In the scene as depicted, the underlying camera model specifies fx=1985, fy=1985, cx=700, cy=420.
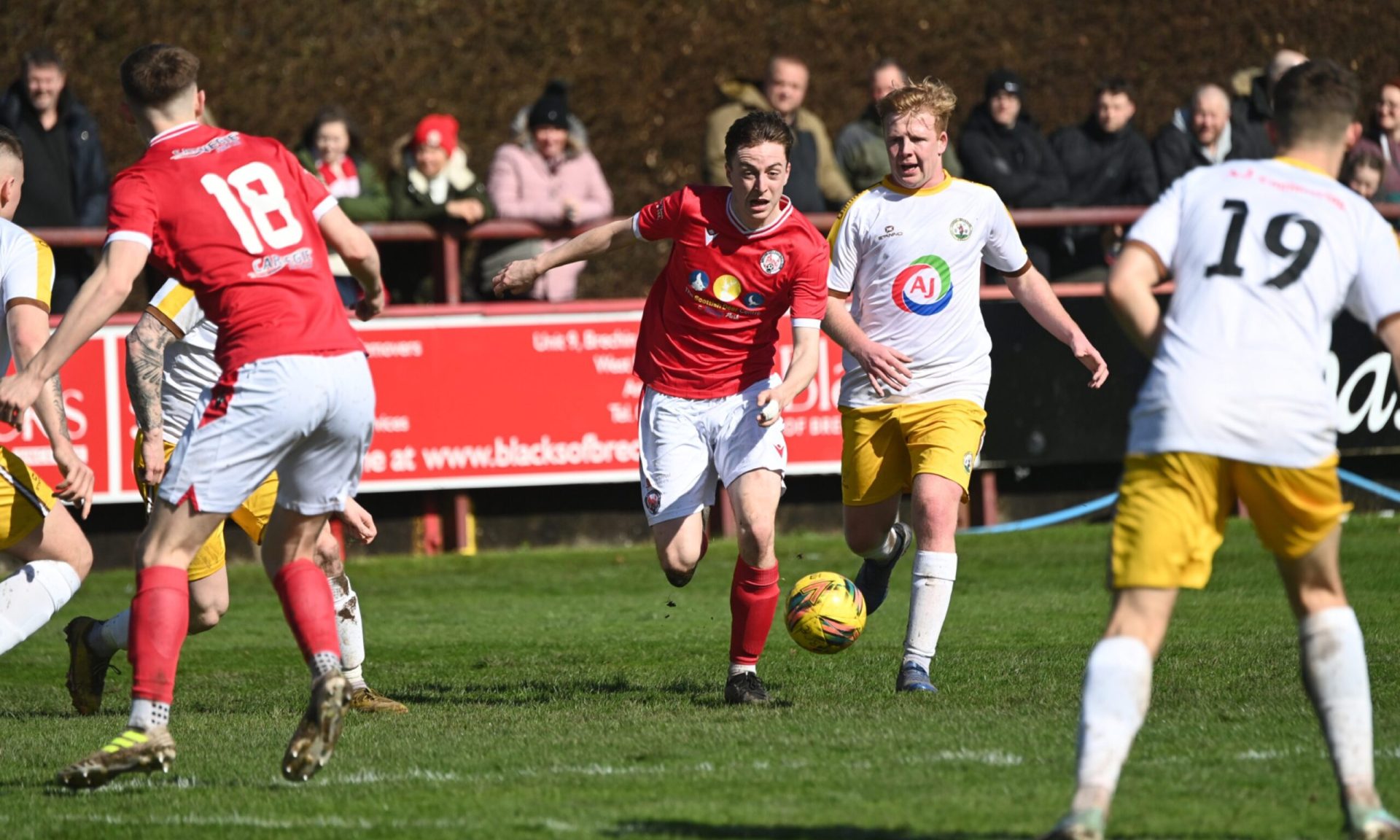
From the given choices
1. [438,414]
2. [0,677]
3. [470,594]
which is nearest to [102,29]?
[438,414]

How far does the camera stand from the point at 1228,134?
50.5 feet

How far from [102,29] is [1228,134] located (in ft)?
31.5

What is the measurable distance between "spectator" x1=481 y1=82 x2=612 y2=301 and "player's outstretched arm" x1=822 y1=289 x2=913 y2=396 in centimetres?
653

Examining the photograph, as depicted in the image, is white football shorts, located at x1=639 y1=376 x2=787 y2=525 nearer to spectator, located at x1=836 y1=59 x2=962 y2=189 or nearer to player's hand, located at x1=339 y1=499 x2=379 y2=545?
player's hand, located at x1=339 y1=499 x2=379 y2=545

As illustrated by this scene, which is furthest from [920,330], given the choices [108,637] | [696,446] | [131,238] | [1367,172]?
[1367,172]

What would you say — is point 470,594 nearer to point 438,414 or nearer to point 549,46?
point 438,414

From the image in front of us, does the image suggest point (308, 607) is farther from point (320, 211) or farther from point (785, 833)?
point (785, 833)

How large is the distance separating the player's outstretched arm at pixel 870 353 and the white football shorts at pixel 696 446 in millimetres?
339

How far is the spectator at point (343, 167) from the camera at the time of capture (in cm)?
1355

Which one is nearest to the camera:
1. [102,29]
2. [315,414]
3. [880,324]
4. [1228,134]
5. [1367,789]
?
[1367,789]

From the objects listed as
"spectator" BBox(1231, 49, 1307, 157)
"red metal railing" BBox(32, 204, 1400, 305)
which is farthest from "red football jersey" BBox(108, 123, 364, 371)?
"spectator" BBox(1231, 49, 1307, 157)

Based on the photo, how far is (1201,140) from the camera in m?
15.2

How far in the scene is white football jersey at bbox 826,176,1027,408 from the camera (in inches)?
318

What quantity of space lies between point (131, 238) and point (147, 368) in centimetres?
190
